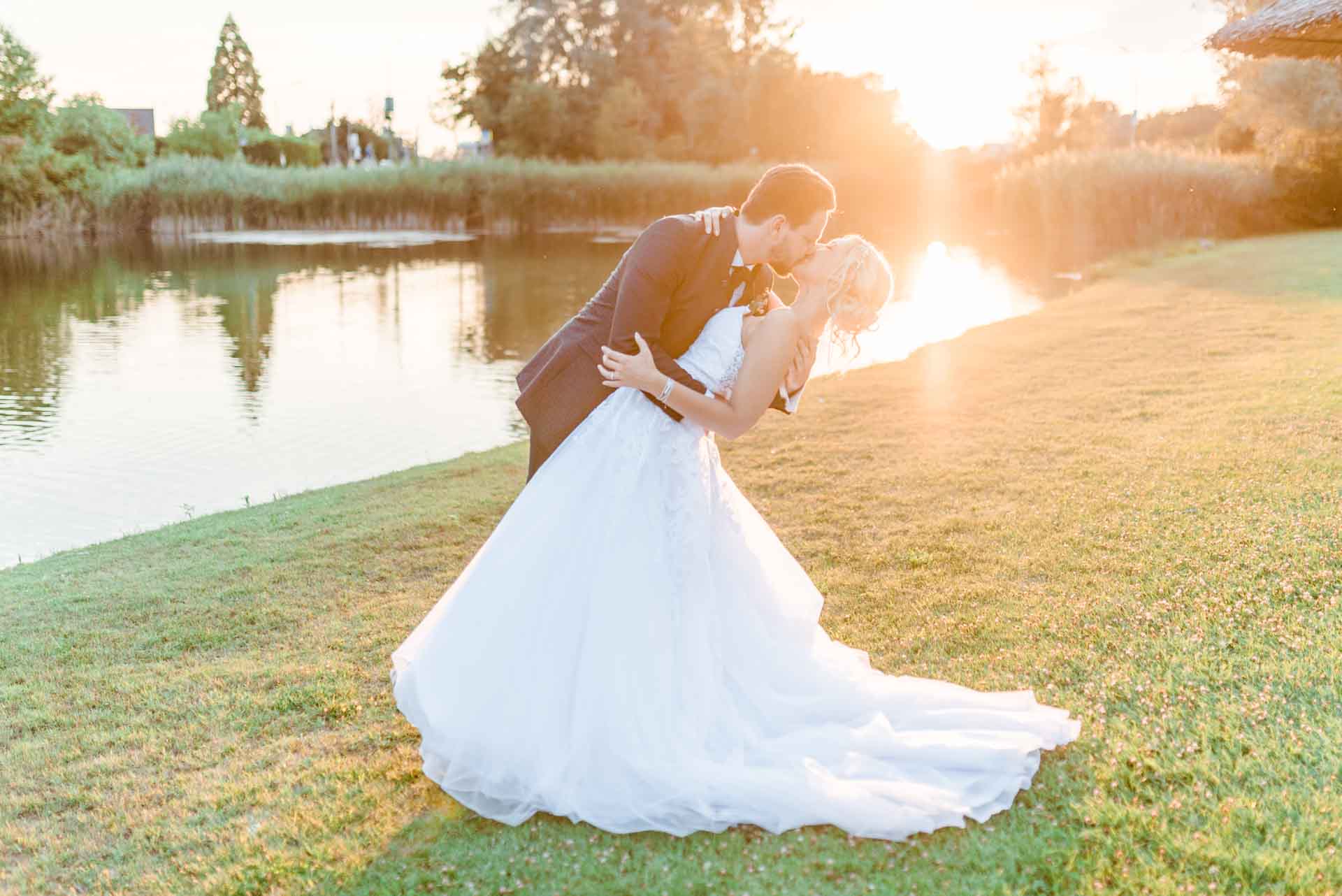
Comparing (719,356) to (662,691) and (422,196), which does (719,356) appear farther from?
(422,196)

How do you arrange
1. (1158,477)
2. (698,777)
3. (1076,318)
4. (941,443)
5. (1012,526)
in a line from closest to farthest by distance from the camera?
(698,777) < (1012,526) < (1158,477) < (941,443) < (1076,318)

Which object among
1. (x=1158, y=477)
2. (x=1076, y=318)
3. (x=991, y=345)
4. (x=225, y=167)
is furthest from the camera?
(x=225, y=167)

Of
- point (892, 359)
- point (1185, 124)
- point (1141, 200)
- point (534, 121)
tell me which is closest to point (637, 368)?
point (892, 359)

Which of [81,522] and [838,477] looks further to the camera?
[81,522]

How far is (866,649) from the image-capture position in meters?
5.06

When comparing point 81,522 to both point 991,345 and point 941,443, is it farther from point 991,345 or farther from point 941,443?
point 991,345

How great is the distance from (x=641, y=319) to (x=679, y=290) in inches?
7.4

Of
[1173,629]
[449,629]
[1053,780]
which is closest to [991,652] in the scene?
[1173,629]

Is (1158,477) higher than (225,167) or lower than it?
lower

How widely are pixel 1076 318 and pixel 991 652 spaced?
1226cm

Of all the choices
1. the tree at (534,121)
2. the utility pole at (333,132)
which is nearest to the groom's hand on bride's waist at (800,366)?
the tree at (534,121)

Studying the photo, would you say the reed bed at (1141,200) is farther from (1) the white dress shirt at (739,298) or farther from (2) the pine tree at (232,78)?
(2) the pine tree at (232,78)

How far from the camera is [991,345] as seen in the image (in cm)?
1405

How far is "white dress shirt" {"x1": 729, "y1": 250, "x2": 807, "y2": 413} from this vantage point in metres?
3.74
